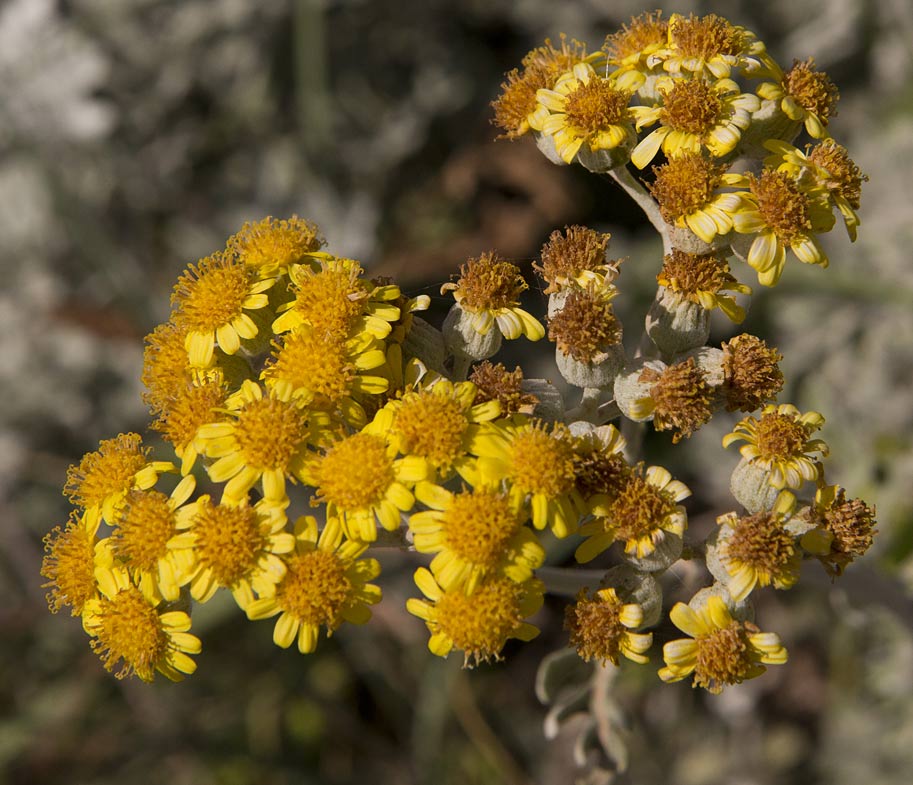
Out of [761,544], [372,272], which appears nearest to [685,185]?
[761,544]

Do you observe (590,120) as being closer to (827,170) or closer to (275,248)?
(827,170)

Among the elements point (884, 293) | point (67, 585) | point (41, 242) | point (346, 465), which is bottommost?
point (41, 242)

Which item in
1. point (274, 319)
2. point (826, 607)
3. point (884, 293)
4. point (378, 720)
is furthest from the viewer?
point (378, 720)

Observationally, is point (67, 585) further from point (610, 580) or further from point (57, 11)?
point (57, 11)

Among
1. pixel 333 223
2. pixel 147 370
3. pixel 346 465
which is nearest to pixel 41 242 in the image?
pixel 333 223

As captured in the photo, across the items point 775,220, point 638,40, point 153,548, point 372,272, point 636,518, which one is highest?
point 638,40

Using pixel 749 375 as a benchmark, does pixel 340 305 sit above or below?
above

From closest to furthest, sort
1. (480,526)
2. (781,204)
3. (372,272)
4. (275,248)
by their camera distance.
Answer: (480,526), (781,204), (275,248), (372,272)

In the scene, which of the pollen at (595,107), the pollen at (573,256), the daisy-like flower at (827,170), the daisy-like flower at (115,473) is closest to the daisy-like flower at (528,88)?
the pollen at (595,107)
